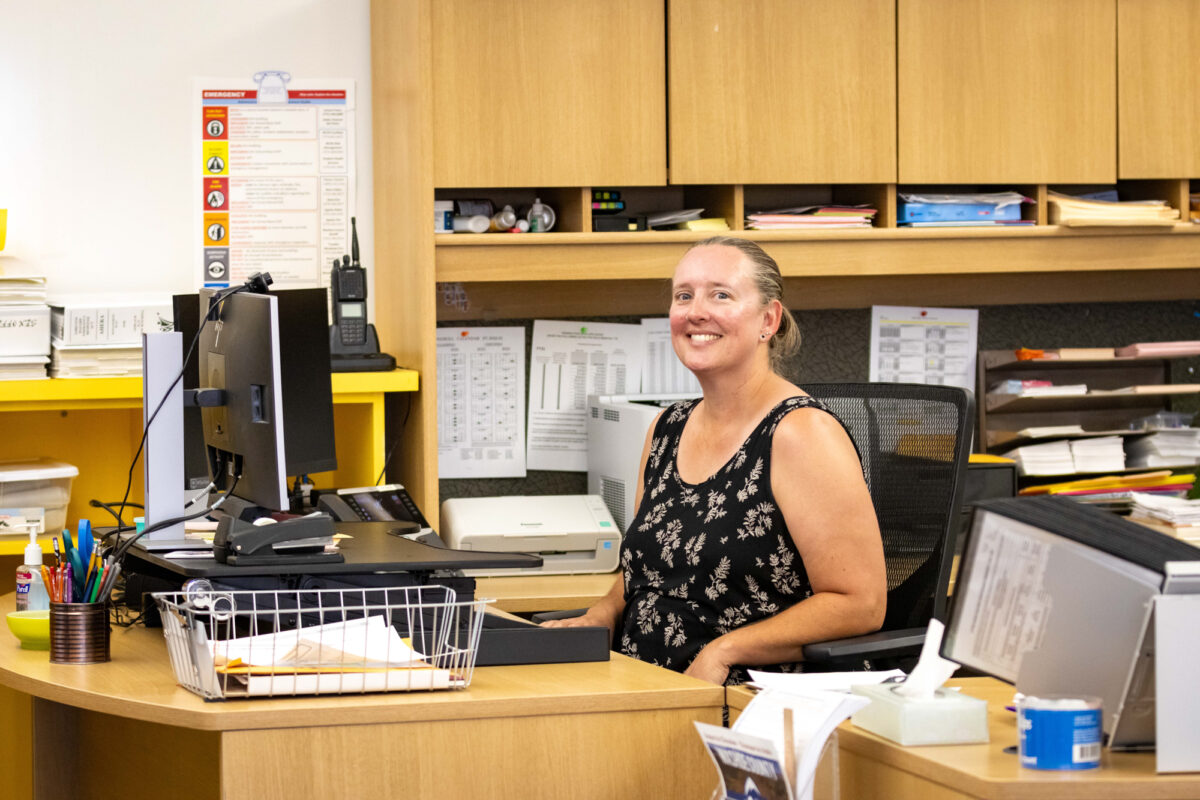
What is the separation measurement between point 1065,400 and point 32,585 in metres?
2.19

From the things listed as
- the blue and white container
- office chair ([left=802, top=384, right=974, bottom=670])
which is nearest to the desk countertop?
the blue and white container

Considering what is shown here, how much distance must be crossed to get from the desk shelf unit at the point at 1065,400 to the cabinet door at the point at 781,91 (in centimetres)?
64

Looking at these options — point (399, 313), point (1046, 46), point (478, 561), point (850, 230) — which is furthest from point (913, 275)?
point (478, 561)

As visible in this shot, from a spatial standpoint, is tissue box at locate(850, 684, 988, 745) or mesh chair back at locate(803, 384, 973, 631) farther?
mesh chair back at locate(803, 384, 973, 631)

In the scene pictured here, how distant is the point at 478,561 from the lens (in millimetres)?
1588

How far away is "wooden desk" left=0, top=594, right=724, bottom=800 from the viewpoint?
1318mm

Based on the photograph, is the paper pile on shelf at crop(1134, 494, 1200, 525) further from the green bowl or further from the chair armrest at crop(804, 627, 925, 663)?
the green bowl

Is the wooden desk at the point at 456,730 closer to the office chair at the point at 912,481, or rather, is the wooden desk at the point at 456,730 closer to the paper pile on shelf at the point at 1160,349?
the office chair at the point at 912,481

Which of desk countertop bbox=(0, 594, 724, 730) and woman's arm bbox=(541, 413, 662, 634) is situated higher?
desk countertop bbox=(0, 594, 724, 730)

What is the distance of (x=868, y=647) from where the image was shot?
6.10ft

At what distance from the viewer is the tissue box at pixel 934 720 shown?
121 cm

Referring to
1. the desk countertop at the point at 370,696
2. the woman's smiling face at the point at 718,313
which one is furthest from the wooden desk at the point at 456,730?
the woman's smiling face at the point at 718,313

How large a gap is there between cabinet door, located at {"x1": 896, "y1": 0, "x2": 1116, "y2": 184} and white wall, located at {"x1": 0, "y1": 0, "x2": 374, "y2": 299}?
1218mm

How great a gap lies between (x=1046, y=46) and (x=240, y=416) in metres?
1.82
